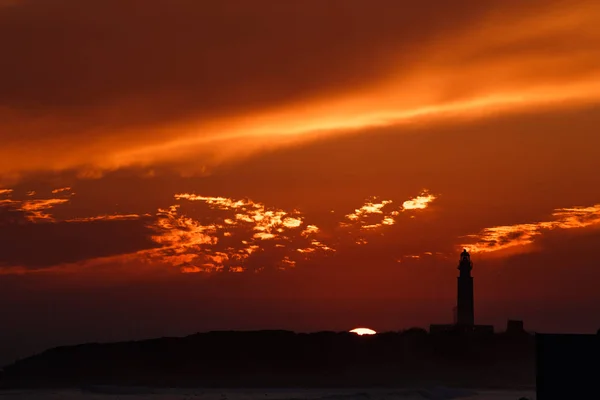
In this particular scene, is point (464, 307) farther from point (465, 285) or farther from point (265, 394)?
point (265, 394)

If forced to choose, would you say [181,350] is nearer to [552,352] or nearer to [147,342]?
[147,342]

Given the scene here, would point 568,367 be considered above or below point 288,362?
below

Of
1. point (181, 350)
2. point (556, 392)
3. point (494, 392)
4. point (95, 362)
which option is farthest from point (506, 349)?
point (556, 392)

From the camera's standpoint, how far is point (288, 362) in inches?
3681

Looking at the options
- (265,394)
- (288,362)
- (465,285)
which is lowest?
(265,394)

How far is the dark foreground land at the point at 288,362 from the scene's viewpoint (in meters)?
87.8

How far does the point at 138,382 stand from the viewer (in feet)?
287

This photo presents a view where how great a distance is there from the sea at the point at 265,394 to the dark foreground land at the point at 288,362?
8.07m

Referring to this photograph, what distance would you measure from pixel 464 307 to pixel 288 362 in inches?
651

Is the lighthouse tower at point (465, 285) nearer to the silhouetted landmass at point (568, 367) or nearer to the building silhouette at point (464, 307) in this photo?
the building silhouette at point (464, 307)

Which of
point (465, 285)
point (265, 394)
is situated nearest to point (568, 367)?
point (265, 394)

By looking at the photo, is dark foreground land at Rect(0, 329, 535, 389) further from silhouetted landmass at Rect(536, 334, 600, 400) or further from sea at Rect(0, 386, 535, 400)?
silhouetted landmass at Rect(536, 334, 600, 400)

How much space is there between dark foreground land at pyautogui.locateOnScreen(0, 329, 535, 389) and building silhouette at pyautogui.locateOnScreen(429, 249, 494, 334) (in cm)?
107

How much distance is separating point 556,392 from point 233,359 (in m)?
59.0
